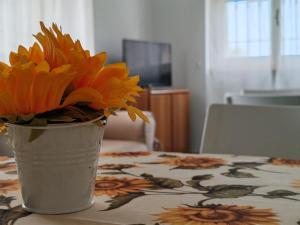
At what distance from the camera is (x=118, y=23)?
4445mm

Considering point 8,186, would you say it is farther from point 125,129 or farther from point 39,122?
point 125,129

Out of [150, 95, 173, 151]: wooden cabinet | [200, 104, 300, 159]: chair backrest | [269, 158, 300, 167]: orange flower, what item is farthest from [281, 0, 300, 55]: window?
[269, 158, 300, 167]: orange flower

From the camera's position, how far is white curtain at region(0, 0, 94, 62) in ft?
10.4

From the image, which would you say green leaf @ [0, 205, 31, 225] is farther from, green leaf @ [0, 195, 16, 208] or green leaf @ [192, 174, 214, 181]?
green leaf @ [192, 174, 214, 181]

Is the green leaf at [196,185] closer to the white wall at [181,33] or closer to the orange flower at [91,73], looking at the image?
the orange flower at [91,73]

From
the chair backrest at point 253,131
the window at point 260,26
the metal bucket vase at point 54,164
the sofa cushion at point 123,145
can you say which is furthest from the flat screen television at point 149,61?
Result: the metal bucket vase at point 54,164

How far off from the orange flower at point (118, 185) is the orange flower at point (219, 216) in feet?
0.46

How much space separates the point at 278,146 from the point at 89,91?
86 cm

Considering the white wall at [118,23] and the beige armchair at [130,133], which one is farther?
the white wall at [118,23]

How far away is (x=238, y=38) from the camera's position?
4.69 meters

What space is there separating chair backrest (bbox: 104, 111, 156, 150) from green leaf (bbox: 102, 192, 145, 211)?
2446 millimetres

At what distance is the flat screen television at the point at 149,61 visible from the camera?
13.5ft

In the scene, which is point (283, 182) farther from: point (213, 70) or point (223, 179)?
point (213, 70)

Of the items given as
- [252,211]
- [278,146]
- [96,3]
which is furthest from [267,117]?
[96,3]
